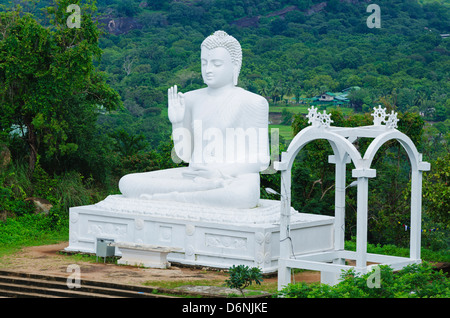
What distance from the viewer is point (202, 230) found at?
13711 mm

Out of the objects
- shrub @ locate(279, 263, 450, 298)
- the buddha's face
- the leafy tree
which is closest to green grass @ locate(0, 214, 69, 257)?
the leafy tree

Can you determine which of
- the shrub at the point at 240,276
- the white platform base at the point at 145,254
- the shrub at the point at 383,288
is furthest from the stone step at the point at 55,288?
the shrub at the point at 383,288

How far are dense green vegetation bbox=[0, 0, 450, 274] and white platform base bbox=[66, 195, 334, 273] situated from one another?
7.62ft

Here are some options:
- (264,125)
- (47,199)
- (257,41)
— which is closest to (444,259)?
(264,125)

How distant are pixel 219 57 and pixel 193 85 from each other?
83.2 ft

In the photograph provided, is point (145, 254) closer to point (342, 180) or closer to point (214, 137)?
point (214, 137)

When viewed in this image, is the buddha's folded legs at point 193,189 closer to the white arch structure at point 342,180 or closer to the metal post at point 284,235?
the white arch structure at point 342,180

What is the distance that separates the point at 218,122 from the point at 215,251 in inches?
106

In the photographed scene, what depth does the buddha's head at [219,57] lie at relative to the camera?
49.9ft

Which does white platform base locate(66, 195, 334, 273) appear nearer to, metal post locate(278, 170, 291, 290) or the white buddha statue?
the white buddha statue

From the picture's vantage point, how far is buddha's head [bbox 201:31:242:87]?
1522 centimetres

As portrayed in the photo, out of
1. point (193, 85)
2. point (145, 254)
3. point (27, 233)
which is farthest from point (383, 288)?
point (193, 85)

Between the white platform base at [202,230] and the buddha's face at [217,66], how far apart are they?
2444 mm
